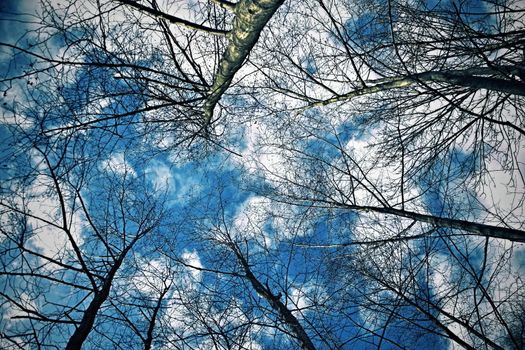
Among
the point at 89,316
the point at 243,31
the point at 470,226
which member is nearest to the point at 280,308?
the point at 89,316

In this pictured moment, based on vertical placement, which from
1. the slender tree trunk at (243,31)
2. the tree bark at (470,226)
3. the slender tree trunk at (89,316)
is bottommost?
the slender tree trunk at (89,316)

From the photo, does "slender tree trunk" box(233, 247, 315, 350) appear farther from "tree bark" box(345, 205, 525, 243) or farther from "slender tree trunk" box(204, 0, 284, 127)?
"slender tree trunk" box(204, 0, 284, 127)

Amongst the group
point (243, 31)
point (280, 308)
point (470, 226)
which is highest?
point (243, 31)

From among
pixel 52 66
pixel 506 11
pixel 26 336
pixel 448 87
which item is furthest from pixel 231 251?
pixel 506 11

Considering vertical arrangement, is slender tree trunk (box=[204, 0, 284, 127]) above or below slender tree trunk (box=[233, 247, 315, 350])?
above

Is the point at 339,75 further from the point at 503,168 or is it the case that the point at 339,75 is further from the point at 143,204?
the point at 143,204

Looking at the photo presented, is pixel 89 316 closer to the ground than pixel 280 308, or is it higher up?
closer to the ground

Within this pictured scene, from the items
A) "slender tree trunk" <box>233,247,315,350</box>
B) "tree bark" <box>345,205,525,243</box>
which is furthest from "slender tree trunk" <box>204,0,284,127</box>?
"slender tree trunk" <box>233,247,315,350</box>

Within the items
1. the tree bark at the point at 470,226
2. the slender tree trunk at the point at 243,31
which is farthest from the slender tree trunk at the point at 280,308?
the slender tree trunk at the point at 243,31

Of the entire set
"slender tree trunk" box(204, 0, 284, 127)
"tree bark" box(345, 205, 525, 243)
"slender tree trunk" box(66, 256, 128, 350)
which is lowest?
"slender tree trunk" box(66, 256, 128, 350)

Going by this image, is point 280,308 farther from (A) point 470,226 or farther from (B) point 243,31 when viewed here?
(B) point 243,31

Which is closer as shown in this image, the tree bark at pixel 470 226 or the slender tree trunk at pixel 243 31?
the slender tree trunk at pixel 243 31

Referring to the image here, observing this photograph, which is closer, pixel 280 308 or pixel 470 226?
pixel 470 226

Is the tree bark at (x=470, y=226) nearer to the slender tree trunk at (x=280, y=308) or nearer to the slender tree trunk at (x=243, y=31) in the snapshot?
the slender tree trunk at (x=280, y=308)
